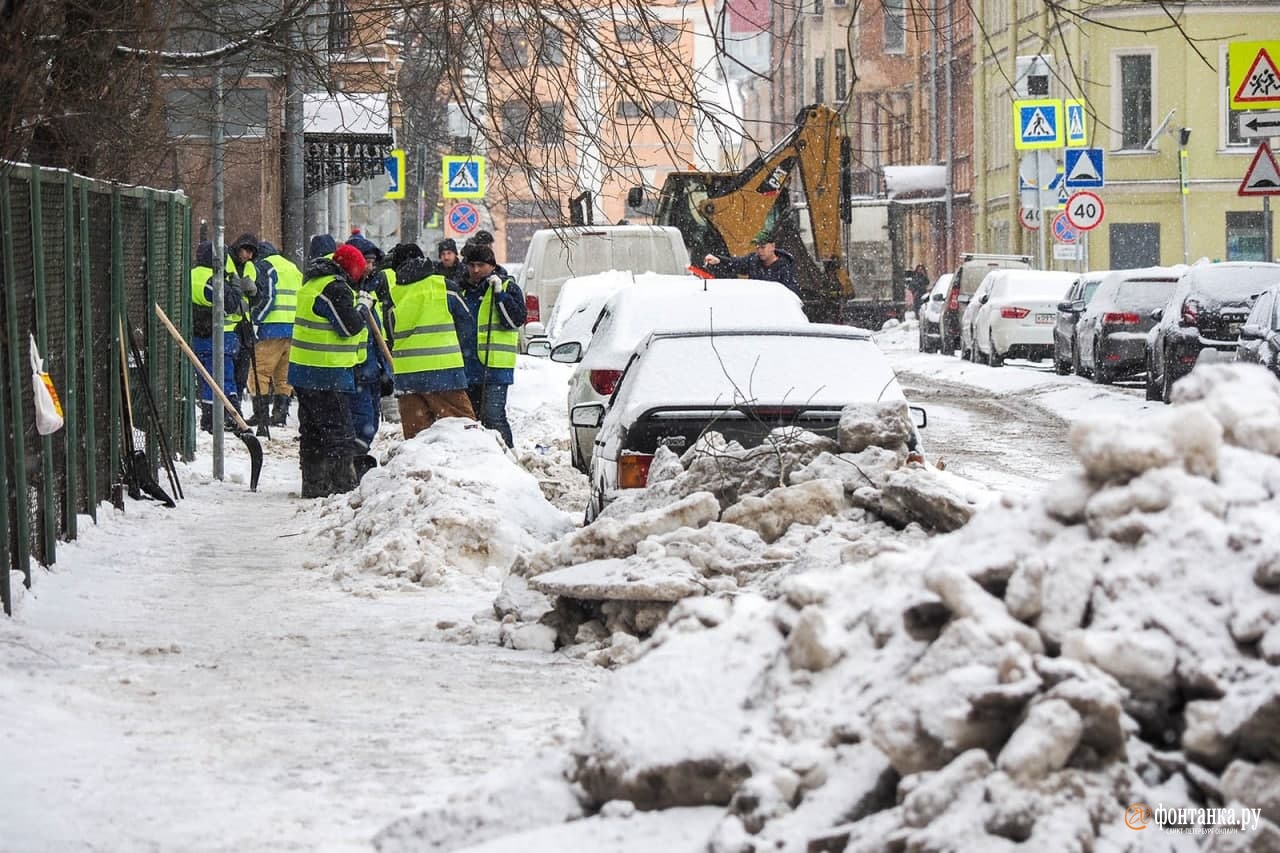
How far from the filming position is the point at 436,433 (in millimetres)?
12688

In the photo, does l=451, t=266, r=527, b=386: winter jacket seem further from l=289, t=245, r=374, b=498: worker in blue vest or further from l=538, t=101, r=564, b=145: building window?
l=538, t=101, r=564, b=145: building window

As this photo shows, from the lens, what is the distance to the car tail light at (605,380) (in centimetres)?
1341

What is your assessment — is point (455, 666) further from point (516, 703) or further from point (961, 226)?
point (961, 226)

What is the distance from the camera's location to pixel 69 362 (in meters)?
10.8

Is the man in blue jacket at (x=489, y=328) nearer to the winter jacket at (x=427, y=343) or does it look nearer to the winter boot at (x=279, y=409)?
the winter jacket at (x=427, y=343)

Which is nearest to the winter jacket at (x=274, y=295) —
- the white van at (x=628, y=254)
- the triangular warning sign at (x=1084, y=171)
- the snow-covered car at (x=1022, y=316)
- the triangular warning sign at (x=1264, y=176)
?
the white van at (x=628, y=254)

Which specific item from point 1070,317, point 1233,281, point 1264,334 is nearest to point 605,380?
point 1264,334

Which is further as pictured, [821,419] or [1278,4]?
[1278,4]

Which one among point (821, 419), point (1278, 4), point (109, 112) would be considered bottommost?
point (821, 419)

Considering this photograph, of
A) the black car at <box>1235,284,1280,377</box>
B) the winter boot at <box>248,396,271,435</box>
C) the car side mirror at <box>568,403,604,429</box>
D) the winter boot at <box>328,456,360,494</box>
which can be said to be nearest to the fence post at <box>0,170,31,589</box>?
the car side mirror at <box>568,403,604,429</box>

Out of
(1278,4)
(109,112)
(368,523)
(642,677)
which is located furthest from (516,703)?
(1278,4)

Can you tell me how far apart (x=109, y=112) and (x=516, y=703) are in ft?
25.1

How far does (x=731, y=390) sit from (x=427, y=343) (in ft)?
15.7

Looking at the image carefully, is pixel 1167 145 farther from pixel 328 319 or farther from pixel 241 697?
pixel 241 697
